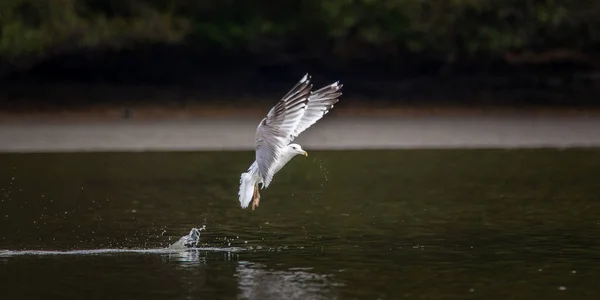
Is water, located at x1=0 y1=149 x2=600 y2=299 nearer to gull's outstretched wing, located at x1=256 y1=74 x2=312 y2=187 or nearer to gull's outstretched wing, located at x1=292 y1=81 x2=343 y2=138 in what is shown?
gull's outstretched wing, located at x1=256 y1=74 x2=312 y2=187

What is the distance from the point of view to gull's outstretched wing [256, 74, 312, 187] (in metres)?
17.3

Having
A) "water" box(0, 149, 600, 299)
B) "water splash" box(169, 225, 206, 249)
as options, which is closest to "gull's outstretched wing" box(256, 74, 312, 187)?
"water" box(0, 149, 600, 299)

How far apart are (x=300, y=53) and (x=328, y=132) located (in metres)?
8.68

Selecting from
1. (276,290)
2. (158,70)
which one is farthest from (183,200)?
(158,70)

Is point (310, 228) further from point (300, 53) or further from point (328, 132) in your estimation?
point (300, 53)

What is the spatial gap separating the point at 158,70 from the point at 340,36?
18.2 ft

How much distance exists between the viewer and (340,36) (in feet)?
145

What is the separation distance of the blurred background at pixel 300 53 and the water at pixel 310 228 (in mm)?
12489

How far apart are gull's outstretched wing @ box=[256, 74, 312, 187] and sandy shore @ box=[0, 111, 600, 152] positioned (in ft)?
49.9

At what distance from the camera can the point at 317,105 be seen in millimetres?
17828

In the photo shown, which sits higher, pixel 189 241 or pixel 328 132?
pixel 328 132

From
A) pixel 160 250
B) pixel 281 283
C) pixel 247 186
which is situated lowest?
pixel 281 283

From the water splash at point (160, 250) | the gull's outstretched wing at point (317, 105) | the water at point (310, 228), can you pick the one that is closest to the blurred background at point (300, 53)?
the water at point (310, 228)

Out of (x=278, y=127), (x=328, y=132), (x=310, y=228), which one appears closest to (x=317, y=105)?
(x=278, y=127)
